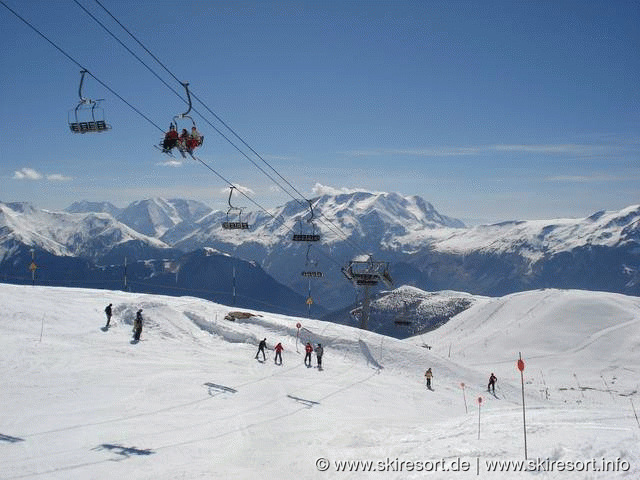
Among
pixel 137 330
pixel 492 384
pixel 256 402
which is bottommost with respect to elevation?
pixel 492 384

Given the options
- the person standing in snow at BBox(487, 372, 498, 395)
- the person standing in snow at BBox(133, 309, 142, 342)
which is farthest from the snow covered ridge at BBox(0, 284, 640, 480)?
the person standing in snow at BBox(133, 309, 142, 342)

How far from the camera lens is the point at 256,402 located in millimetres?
28562

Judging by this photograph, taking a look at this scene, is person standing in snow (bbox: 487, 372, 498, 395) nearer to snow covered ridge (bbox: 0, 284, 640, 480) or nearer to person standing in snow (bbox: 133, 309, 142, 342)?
snow covered ridge (bbox: 0, 284, 640, 480)

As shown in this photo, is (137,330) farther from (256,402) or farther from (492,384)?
(492,384)

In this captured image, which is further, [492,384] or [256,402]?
[492,384]

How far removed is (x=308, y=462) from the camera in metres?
19.8

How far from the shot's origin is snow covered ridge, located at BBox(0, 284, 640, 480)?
59.4 ft

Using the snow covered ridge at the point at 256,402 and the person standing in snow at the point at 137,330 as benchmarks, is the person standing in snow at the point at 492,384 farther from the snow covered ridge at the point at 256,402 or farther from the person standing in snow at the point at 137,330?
the person standing in snow at the point at 137,330

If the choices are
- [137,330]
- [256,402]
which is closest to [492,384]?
[256,402]

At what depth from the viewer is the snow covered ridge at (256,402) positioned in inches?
713

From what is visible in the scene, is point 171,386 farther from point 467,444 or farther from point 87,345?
point 467,444

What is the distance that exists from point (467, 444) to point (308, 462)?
570cm

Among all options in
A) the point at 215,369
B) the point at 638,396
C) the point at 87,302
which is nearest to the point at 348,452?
the point at 215,369

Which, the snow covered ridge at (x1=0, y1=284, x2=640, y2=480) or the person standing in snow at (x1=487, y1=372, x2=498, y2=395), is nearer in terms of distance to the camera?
the snow covered ridge at (x1=0, y1=284, x2=640, y2=480)
